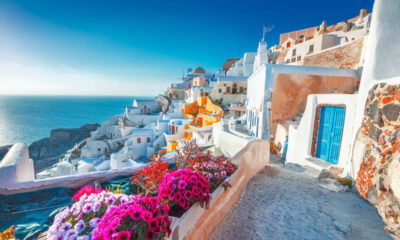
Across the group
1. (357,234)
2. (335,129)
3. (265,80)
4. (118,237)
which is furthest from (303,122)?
(118,237)

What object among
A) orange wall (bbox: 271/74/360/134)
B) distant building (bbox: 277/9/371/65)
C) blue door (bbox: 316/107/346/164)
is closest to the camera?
blue door (bbox: 316/107/346/164)

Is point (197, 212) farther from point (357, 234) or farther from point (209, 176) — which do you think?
point (357, 234)

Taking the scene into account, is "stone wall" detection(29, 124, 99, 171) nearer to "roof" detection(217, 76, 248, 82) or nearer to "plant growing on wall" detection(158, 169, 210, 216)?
"roof" detection(217, 76, 248, 82)

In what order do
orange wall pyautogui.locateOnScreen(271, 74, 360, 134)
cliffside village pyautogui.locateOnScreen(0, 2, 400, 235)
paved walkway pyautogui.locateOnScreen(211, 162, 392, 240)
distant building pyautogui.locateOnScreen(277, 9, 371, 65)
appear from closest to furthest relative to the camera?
paved walkway pyautogui.locateOnScreen(211, 162, 392, 240) < cliffside village pyautogui.locateOnScreen(0, 2, 400, 235) < orange wall pyautogui.locateOnScreen(271, 74, 360, 134) < distant building pyautogui.locateOnScreen(277, 9, 371, 65)

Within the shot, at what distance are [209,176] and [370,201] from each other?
11.8 ft

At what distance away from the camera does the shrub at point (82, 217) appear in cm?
148

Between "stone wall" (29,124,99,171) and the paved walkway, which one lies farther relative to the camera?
"stone wall" (29,124,99,171)

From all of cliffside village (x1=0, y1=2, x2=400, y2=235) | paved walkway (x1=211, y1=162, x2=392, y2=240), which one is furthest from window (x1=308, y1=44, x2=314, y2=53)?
paved walkway (x1=211, y1=162, x2=392, y2=240)

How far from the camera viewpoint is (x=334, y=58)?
14906mm

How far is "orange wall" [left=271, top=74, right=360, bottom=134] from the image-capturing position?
9.71m

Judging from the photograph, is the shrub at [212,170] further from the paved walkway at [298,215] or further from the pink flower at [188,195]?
the paved walkway at [298,215]

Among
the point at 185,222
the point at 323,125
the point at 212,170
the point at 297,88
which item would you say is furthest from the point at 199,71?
the point at 185,222

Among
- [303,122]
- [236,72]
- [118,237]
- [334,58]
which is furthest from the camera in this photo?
[236,72]

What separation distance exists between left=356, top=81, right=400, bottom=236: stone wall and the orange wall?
5.57 m
